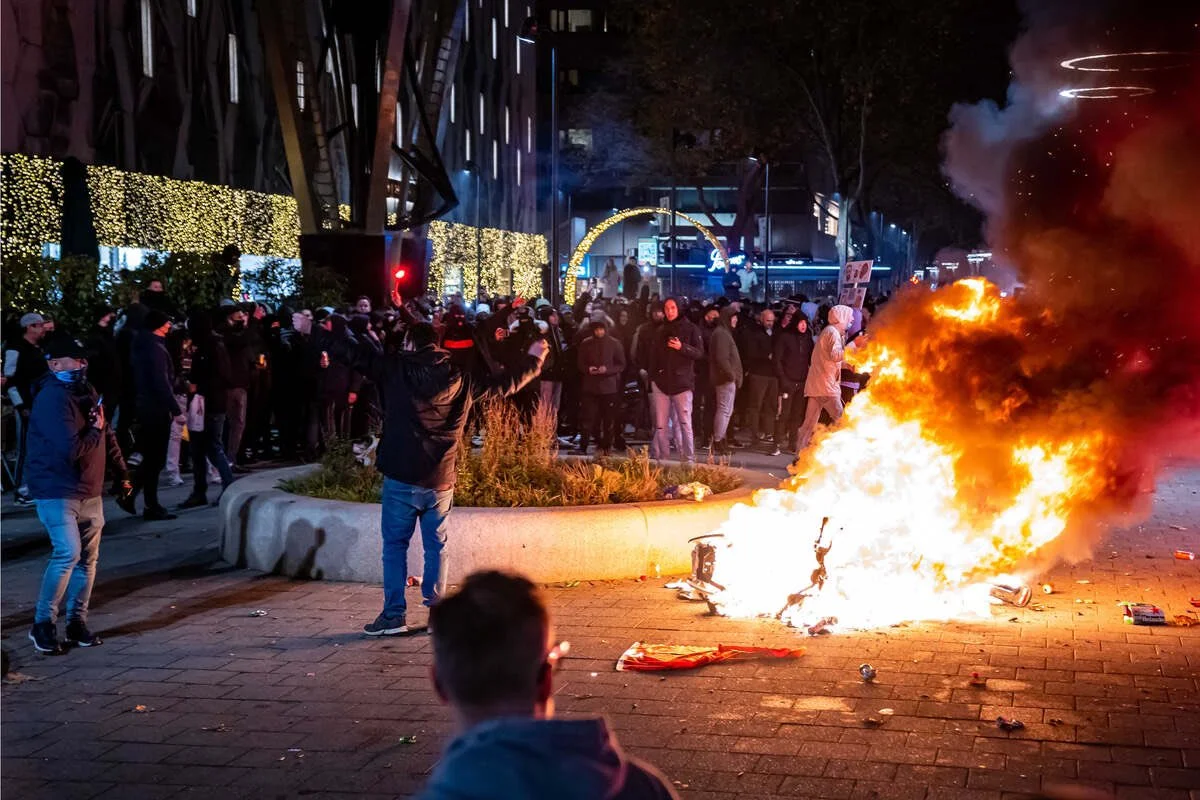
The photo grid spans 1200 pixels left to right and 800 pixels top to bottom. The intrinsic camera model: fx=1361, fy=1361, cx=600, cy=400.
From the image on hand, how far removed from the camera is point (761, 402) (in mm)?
18438

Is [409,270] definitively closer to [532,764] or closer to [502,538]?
[502,538]

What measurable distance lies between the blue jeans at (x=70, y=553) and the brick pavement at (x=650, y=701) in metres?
0.30

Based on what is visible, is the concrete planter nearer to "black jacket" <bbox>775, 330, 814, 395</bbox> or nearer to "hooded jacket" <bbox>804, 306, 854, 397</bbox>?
"hooded jacket" <bbox>804, 306, 854, 397</bbox>

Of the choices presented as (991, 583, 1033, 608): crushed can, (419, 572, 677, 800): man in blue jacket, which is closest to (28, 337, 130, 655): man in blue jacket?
(991, 583, 1033, 608): crushed can

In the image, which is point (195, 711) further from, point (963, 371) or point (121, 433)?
point (121, 433)

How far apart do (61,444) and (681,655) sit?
3.73m

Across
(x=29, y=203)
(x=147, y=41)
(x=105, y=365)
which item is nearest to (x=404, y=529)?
(x=105, y=365)

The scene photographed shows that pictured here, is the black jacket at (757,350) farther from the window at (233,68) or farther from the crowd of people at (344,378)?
the window at (233,68)

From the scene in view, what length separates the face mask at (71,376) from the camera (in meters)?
7.87

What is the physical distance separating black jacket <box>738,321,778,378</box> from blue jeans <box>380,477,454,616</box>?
1038cm

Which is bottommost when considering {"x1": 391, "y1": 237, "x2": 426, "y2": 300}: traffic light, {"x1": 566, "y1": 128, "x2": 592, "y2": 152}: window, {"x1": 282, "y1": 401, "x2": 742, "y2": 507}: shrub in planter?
{"x1": 282, "y1": 401, "x2": 742, "y2": 507}: shrub in planter

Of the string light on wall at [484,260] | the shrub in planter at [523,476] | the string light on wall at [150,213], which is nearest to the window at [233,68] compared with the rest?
the string light on wall at [150,213]

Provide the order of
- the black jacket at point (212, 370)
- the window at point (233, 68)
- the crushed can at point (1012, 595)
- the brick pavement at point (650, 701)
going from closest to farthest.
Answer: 1. the brick pavement at point (650, 701)
2. the crushed can at point (1012, 595)
3. the black jacket at point (212, 370)
4. the window at point (233, 68)

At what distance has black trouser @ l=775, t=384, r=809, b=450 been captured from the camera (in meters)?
18.7
